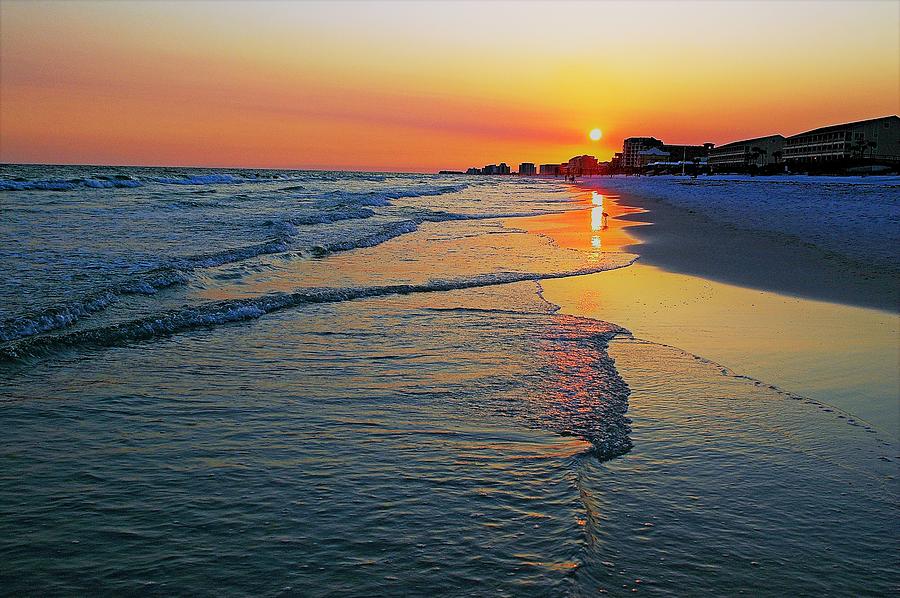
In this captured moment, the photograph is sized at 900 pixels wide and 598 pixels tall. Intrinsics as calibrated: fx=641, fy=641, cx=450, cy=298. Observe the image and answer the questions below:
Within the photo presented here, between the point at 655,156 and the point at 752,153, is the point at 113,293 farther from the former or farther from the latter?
the point at 655,156

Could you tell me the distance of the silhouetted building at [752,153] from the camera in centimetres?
9462

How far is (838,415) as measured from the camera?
4754 millimetres

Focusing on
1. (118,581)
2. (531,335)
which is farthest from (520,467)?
(531,335)

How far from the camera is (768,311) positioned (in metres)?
8.67

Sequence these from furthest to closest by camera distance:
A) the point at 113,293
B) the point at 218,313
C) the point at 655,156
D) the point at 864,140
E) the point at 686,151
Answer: the point at 686,151 → the point at 655,156 → the point at 864,140 → the point at 113,293 → the point at 218,313

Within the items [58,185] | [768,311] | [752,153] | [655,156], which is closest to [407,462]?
[768,311]

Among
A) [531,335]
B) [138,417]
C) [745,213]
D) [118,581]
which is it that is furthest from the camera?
[745,213]

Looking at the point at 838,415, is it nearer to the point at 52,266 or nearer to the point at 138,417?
the point at 138,417

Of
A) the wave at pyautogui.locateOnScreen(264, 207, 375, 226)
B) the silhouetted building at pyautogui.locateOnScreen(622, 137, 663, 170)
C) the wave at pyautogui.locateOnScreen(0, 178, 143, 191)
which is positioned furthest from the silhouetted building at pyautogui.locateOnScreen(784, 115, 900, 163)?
the silhouetted building at pyautogui.locateOnScreen(622, 137, 663, 170)

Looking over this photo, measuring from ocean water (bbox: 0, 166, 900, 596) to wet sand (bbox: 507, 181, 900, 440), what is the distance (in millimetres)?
584

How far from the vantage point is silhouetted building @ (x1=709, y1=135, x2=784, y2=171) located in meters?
94.6

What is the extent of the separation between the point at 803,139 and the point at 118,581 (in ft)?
308

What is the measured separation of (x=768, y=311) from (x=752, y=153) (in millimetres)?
105284

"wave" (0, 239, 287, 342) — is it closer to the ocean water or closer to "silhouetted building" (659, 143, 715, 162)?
the ocean water
